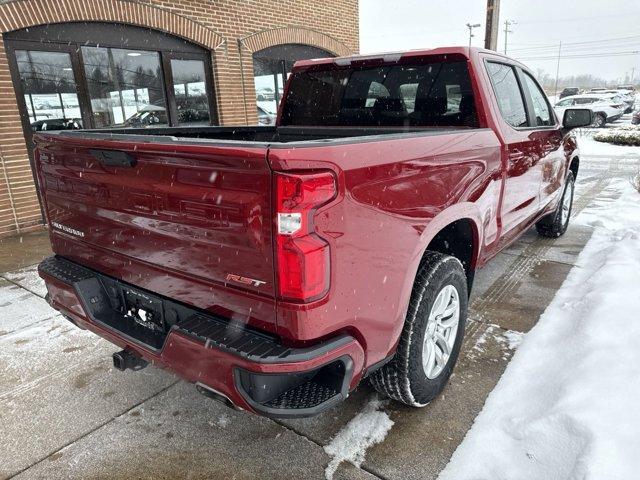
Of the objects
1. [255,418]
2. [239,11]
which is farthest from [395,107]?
[239,11]

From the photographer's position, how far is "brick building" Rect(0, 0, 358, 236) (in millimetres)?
6023

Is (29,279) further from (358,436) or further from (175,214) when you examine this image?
(358,436)

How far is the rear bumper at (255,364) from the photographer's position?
1.67 meters

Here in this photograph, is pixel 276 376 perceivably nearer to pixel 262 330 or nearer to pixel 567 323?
pixel 262 330

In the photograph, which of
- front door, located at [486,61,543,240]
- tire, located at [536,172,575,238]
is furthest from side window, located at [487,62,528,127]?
tire, located at [536,172,575,238]

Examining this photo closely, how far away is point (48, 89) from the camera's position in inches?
253

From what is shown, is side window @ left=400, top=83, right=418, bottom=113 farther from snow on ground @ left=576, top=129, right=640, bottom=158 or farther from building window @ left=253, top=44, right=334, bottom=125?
snow on ground @ left=576, top=129, right=640, bottom=158

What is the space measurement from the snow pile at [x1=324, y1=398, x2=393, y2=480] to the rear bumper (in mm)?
560

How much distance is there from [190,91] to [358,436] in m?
7.32

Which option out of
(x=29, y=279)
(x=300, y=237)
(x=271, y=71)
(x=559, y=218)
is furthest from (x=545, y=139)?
(x=271, y=71)

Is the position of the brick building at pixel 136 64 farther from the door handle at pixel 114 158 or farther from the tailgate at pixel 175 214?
the door handle at pixel 114 158

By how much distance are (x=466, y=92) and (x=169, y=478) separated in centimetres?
275

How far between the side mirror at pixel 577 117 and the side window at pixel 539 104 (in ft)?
0.43

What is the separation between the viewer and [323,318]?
1.70 meters
